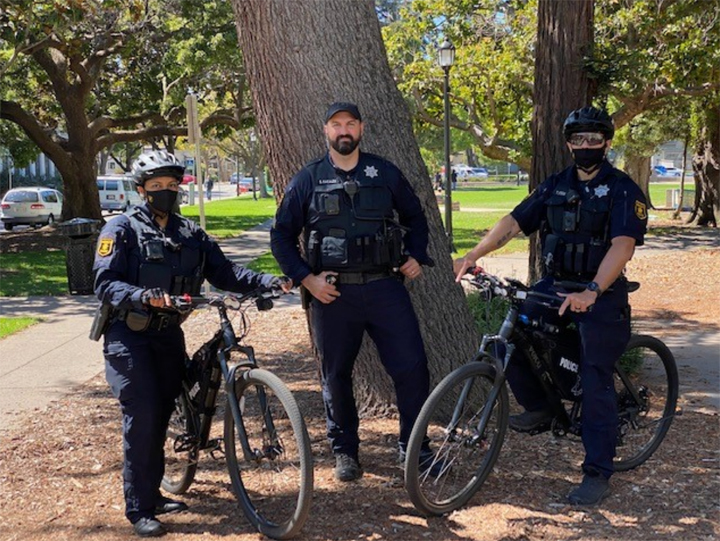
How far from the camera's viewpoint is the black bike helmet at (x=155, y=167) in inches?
166

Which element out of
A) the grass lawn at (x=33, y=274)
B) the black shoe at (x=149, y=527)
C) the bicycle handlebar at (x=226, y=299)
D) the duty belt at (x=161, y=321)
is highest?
the bicycle handlebar at (x=226, y=299)

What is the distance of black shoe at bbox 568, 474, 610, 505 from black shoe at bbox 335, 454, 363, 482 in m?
1.12

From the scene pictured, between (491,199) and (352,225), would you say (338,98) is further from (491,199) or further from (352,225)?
(491,199)

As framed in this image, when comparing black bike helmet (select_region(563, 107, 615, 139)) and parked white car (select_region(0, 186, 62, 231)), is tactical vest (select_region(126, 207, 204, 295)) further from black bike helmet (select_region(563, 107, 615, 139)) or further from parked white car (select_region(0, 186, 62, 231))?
parked white car (select_region(0, 186, 62, 231))

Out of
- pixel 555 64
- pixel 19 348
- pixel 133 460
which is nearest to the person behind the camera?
pixel 133 460

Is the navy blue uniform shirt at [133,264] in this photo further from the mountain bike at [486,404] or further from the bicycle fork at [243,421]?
the mountain bike at [486,404]

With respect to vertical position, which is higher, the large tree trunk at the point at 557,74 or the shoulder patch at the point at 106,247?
the large tree trunk at the point at 557,74

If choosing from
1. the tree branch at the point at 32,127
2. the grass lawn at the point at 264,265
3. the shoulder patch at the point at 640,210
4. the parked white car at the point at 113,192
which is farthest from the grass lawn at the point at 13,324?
the parked white car at the point at 113,192

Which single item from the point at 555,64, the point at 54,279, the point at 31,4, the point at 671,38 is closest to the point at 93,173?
the point at 54,279

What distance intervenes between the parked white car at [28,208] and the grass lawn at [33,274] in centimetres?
995

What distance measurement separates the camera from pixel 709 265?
15594 mm

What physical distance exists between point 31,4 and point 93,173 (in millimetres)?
12539

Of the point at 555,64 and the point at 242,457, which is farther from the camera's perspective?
the point at 555,64

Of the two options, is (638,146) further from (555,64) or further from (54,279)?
(555,64)
